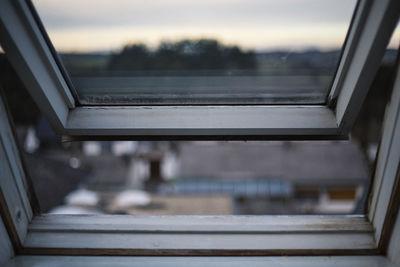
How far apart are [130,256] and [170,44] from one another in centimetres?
53

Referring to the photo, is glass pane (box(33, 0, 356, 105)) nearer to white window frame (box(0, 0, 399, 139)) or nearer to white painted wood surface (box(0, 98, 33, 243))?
white window frame (box(0, 0, 399, 139))

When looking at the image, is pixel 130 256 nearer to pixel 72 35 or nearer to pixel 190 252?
pixel 190 252

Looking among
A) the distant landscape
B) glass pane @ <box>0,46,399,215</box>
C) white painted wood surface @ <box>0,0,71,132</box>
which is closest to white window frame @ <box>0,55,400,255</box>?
white painted wood surface @ <box>0,0,71,132</box>

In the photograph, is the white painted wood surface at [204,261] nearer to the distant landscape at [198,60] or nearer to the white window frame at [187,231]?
the white window frame at [187,231]

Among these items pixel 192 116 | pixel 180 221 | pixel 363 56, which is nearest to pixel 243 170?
pixel 180 221

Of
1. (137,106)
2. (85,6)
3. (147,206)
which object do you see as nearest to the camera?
(85,6)

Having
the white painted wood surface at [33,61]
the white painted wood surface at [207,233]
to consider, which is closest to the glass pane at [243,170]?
the white painted wood surface at [207,233]

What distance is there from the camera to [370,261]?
922mm

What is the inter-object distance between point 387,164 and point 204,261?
482 millimetres

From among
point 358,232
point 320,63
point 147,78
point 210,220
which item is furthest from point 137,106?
point 358,232

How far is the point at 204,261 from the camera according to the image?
94 centimetres

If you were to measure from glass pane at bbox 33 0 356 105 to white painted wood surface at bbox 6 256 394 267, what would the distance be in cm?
38

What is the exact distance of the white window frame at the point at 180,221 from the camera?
876 millimetres

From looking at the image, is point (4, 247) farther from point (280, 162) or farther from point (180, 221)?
point (280, 162)
